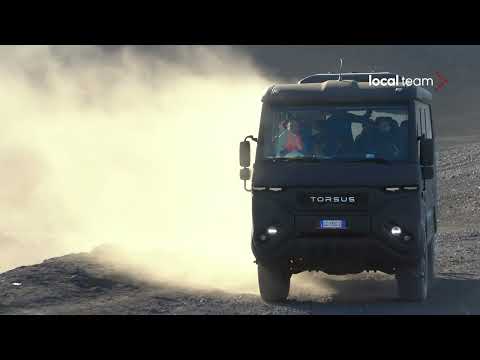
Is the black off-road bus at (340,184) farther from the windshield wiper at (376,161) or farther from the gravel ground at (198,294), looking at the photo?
the gravel ground at (198,294)

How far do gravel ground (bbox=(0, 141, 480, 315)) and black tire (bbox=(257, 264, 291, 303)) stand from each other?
19cm

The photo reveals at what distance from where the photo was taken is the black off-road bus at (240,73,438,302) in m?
16.7

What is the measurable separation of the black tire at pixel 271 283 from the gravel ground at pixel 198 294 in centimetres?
19

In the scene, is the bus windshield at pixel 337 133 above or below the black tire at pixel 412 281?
above

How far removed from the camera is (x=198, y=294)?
18.5m

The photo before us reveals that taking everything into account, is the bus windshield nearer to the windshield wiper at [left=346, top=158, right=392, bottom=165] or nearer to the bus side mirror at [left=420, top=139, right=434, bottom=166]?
the windshield wiper at [left=346, top=158, right=392, bottom=165]

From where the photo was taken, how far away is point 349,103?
1725 cm

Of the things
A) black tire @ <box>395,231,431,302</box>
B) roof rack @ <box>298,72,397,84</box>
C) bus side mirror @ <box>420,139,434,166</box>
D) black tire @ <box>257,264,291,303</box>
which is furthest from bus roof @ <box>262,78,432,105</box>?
black tire @ <box>257,264,291,303</box>

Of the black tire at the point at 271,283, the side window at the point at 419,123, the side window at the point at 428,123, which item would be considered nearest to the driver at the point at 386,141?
the side window at the point at 419,123

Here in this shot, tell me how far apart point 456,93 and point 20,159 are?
32.7 m

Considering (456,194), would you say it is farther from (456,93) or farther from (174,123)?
(456,93)

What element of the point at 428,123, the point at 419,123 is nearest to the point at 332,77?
the point at 419,123

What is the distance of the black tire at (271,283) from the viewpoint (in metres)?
17.4
